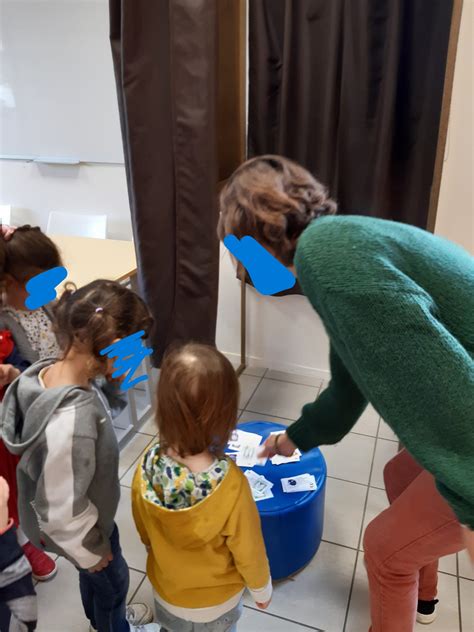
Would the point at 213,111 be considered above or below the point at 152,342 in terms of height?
above

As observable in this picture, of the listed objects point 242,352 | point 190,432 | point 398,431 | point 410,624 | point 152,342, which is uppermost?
point 398,431

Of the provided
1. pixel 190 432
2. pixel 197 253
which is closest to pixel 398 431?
pixel 190 432

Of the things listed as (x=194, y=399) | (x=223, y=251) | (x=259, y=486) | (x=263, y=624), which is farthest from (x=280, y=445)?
(x=223, y=251)

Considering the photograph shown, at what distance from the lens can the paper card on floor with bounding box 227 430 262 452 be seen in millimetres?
1550

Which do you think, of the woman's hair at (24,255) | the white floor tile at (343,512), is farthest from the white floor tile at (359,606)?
the woman's hair at (24,255)

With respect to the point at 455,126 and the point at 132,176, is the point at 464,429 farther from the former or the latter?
the point at 455,126

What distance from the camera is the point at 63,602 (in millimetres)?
1450

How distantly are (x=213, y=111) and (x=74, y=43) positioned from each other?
1.54 m

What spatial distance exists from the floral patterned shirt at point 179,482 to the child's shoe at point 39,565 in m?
0.80

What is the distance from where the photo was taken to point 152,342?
1865mm

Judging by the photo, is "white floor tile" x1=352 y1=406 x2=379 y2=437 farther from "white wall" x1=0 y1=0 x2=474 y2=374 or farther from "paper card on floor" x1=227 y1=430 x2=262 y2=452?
"paper card on floor" x1=227 y1=430 x2=262 y2=452

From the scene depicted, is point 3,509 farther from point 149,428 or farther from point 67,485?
point 149,428

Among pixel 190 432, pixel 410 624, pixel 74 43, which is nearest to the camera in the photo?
pixel 190 432

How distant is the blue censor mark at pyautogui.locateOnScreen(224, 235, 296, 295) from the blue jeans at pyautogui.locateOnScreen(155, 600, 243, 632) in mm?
798
